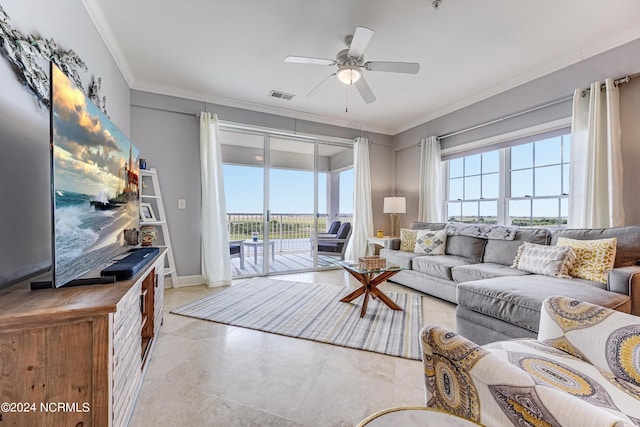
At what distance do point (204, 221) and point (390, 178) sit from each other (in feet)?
11.4

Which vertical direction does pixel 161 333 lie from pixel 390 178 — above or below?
below

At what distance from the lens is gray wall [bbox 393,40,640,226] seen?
238cm

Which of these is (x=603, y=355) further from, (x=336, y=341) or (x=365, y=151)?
(x=365, y=151)

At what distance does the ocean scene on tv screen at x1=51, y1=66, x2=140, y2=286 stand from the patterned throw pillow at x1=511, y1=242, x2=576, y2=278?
3.26 meters

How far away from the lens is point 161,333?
221 centimetres

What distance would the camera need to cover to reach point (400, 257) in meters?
3.60

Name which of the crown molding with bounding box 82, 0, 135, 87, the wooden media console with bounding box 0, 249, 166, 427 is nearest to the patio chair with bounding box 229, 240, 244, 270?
the crown molding with bounding box 82, 0, 135, 87

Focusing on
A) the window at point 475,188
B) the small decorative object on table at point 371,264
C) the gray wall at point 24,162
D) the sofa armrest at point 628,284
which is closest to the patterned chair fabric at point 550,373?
the sofa armrest at point 628,284

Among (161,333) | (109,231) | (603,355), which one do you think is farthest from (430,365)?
(161,333)

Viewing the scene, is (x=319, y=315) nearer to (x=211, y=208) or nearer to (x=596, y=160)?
(x=211, y=208)

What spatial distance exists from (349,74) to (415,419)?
2.67 meters

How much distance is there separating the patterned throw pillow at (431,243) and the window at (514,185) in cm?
76

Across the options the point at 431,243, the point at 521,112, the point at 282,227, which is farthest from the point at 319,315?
the point at 521,112

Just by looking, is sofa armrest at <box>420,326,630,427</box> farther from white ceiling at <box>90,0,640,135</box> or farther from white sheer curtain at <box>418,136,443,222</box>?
white sheer curtain at <box>418,136,443,222</box>
